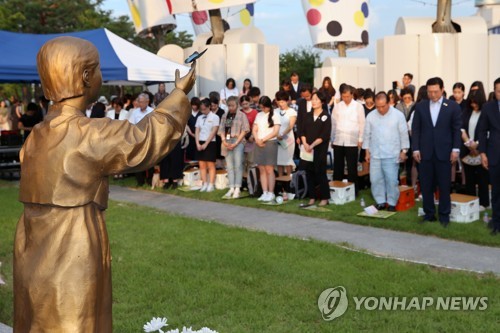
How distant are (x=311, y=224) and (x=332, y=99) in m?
4.38

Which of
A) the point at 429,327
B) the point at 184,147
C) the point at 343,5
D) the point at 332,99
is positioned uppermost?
the point at 343,5

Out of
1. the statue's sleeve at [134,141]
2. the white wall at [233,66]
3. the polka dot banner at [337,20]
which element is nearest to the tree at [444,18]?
the white wall at [233,66]

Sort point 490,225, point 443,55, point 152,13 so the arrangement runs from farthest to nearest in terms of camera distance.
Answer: point 152,13
point 443,55
point 490,225

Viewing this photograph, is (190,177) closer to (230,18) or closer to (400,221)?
(400,221)

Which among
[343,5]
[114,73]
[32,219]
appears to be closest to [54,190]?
[32,219]

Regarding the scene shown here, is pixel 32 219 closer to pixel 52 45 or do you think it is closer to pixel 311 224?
pixel 52 45

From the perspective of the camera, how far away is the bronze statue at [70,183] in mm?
2582

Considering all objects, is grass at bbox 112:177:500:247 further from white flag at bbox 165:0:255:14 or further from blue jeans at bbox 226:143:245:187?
white flag at bbox 165:0:255:14

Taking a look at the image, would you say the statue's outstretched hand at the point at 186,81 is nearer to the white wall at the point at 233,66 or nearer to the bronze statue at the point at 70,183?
the bronze statue at the point at 70,183

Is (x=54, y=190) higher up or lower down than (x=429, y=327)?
higher up

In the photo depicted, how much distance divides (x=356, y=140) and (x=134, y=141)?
7708 mm

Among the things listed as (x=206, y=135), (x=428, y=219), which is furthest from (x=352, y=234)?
(x=206, y=135)

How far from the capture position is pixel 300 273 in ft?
19.4

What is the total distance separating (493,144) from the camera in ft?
24.1
